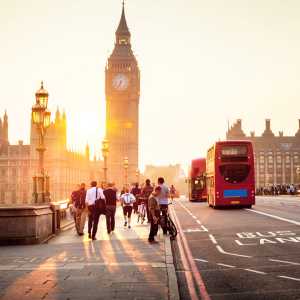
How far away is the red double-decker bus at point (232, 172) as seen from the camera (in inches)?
1351

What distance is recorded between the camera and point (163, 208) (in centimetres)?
1914

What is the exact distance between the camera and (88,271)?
443 inches

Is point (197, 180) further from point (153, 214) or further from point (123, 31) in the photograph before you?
point (123, 31)

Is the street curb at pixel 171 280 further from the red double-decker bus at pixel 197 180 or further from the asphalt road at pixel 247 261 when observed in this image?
the red double-decker bus at pixel 197 180

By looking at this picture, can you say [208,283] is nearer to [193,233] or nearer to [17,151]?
[193,233]

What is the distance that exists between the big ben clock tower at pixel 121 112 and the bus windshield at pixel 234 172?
397 ft

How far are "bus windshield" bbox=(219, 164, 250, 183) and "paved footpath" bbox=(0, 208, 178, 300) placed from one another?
17.4 metres

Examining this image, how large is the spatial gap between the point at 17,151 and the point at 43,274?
130m

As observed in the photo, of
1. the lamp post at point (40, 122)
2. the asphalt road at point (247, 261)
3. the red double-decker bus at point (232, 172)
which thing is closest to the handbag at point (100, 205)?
the lamp post at point (40, 122)

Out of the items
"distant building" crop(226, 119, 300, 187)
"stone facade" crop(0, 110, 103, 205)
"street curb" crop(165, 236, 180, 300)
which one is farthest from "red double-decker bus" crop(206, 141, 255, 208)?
"distant building" crop(226, 119, 300, 187)

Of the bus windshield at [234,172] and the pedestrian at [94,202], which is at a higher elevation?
the bus windshield at [234,172]

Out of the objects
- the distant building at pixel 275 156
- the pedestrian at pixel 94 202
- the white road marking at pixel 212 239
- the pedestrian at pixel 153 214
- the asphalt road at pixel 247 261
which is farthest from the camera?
the distant building at pixel 275 156

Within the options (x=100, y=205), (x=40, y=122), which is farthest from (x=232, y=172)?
(x=100, y=205)

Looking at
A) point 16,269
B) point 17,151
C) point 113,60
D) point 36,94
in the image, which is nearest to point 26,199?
point 17,151
